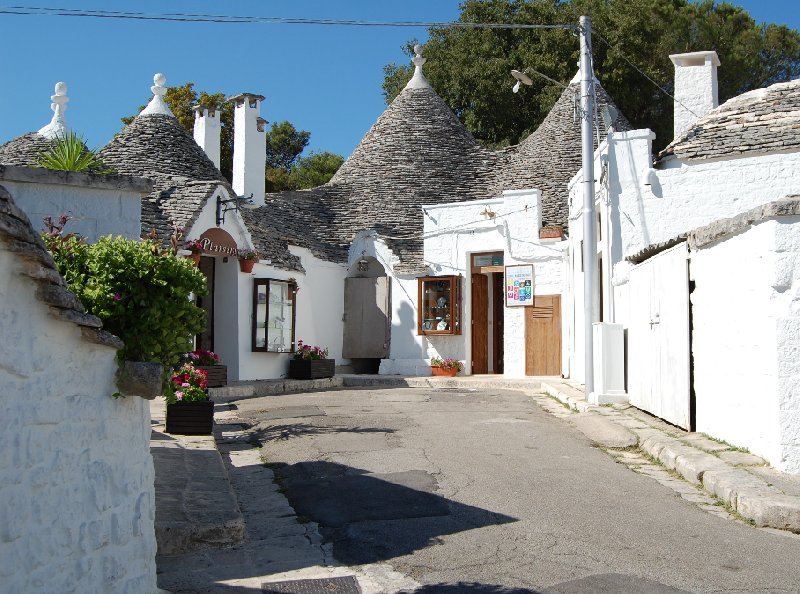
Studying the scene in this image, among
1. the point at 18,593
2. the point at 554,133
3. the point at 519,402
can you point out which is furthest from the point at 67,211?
the point at 554,133

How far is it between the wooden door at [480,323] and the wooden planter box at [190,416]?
1266 centimetres

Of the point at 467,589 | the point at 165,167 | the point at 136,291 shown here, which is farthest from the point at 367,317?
the point at 136,291

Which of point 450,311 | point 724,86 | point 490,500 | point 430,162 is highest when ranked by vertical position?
point 724,86

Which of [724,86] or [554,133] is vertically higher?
[724,86]

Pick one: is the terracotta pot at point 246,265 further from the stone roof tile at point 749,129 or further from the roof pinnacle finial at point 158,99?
the stone roof tile at point 749,129

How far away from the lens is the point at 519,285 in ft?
66.9

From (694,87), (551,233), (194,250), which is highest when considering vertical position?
(694,87)

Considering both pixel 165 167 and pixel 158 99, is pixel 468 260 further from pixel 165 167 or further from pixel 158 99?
pixel 158 99

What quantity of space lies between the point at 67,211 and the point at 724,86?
31.5m

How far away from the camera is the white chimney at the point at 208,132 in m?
23.9

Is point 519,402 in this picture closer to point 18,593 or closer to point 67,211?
point 67,211

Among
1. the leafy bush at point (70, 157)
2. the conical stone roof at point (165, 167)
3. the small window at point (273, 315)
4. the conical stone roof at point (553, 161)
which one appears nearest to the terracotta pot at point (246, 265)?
the small window at point (273, 315)

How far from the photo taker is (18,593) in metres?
3.41

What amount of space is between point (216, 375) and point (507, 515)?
33.4 ft
